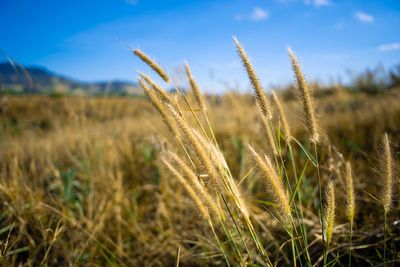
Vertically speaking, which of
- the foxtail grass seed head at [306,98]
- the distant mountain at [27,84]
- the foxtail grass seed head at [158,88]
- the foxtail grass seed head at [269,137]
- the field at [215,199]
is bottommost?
the field at [215,199]

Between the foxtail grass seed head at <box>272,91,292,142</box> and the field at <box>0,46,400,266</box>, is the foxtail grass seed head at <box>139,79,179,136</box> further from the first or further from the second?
the foxtail grass seed head at <box>272,91,292,142</box>

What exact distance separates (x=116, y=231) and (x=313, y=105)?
66.4 inches

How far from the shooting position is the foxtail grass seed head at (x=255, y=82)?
88 centimetres

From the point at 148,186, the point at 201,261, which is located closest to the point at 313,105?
the point at 201,261

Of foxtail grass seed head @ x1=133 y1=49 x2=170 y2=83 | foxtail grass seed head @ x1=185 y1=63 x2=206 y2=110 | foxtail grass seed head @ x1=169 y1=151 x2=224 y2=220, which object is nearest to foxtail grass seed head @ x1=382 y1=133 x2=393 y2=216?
foxtail grass seed head @ x1=169 y1=151 x2=224 y2=220

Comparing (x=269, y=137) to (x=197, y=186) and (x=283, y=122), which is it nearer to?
(x=283, y=122)

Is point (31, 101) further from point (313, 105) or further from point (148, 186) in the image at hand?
point (313, 105)

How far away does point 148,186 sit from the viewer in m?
2.47

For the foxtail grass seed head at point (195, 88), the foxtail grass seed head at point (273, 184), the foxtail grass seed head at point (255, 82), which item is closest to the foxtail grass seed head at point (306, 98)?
the foxtail grass seed head at point (255, 82)

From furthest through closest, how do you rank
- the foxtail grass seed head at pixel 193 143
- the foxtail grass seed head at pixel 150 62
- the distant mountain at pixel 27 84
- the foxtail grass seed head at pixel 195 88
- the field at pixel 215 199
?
the distant mountain at pixel 27 84 < the foxtail grass seed head at pixel 195 88 < the foxtail grass seed head at pixel 150 62 < the field at pixel 215 199 < the foxtail grass seed head at pixel 193 143

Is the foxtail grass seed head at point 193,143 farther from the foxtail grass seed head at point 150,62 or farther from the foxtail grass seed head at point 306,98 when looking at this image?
the foxtail grass seed head at point 306,98

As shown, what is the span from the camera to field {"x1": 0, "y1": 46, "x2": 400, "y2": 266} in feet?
2.92

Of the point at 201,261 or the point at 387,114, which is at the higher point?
the point at 387,114

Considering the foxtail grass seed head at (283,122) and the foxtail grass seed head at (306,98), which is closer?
the foxtail grass seed head at (306,98)
